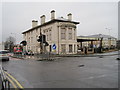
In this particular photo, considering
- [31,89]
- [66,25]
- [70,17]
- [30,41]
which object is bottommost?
[31,89]

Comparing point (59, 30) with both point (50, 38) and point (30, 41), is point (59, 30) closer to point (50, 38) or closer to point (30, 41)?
point (50, 38)

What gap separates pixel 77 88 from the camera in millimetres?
5312

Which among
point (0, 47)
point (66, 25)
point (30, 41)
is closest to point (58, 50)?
point (66, 25)

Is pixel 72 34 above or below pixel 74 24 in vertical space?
below

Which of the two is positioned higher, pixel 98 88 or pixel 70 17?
pixel 70 17

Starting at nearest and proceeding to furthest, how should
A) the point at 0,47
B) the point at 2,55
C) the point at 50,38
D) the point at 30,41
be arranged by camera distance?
the point at 2,55
the point at 0,47
the point at 50,38
the point at 30,41

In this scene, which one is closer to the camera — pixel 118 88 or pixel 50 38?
pixel 118 88

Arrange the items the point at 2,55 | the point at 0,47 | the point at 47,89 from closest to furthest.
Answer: the point at 47,89 < the point at 2,55 < the point at 0,47

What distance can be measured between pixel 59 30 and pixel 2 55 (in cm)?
1882

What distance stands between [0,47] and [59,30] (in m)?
16.6

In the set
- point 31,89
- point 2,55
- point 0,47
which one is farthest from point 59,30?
point 31,89

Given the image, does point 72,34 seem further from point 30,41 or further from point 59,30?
point 30,41

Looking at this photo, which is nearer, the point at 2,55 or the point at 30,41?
the point at 2,55

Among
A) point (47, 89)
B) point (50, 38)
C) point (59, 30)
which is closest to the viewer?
point (47, 89)
